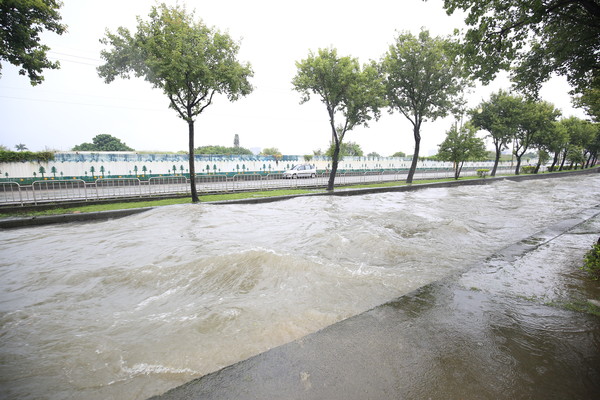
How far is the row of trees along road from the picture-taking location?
22.7ft

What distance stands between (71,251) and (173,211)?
4.46 meters

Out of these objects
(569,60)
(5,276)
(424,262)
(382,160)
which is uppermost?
(569,60)

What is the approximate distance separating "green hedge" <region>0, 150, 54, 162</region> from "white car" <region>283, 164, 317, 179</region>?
59.8ft

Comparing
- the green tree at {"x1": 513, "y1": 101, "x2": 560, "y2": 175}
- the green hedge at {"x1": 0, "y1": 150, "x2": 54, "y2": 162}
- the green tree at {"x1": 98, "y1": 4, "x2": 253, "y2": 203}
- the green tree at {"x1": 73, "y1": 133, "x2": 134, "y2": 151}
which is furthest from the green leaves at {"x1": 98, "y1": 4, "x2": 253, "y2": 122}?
the green tree at {"x1": 73, "y1": 133, "x2": 134, "y2": 151}

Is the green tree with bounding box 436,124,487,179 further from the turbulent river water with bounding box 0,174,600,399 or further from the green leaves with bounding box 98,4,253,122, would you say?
the green leaves with bounding box 98,4,253,122

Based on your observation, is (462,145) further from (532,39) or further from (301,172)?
(532,39)

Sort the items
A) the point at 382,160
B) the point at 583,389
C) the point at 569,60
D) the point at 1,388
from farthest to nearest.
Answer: the point at 382,160 → the point at 569,60 → the point at 1,388 → the point at 583,389

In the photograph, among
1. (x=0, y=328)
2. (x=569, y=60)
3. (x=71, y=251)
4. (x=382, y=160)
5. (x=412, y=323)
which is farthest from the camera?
(x=382, y=160)

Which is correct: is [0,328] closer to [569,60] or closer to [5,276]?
[5,276]

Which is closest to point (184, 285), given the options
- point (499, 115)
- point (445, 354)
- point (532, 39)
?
point (445, 354)

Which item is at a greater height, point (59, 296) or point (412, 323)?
point (412, 323)

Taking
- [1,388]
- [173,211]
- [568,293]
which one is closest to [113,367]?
[1,388]

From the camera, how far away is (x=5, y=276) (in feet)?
17.0

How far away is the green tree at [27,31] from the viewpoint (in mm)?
9398
